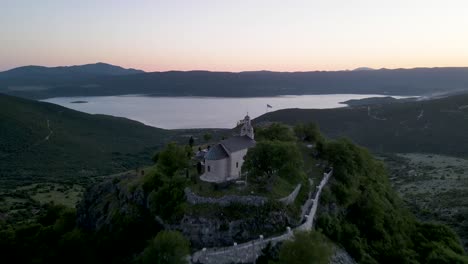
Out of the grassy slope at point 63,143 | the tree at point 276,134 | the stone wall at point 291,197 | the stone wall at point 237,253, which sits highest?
the tree at point 276,134

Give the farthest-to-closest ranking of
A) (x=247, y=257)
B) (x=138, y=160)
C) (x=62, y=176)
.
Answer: (x=138, y=160) → (x=62, y=176) → (x=247, y=257)

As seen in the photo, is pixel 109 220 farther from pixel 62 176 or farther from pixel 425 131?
pixel 425 131

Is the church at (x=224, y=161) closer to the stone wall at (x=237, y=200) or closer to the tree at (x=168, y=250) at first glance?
the stone wall at (x=237, y=200)

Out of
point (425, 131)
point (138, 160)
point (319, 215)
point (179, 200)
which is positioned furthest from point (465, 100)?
point (179, 200)

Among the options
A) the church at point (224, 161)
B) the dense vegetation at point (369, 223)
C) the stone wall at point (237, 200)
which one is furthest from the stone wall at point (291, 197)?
the church at point (224, 161)

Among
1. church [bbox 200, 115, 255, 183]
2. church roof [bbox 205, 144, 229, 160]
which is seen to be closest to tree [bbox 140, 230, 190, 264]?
church [bbox 200, 115, 255, 183]

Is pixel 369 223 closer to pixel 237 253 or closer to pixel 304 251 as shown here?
pixel 304 251
